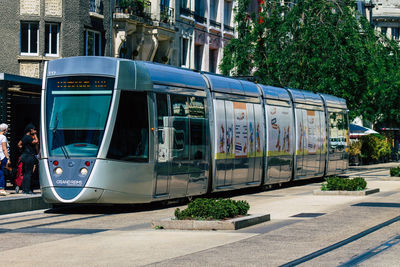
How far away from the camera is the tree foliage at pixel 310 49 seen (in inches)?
1543

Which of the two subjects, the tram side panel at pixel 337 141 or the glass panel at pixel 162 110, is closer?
the glass panel at pixel 162 110

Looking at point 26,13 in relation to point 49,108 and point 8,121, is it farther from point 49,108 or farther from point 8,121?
point 49,108

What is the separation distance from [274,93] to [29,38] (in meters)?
12.0

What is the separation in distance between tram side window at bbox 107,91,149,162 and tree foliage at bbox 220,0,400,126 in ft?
72.8

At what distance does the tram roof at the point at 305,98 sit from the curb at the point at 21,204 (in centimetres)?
1143

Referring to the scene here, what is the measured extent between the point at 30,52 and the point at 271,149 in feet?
41.2

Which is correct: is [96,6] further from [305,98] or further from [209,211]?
[209,211]

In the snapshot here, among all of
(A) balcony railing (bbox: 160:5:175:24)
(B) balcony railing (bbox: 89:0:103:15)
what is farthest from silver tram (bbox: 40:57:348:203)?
(A) balcony railing (bbox: 160:5:175:24)

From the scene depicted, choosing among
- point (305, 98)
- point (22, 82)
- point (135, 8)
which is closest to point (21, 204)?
point (22, 82)

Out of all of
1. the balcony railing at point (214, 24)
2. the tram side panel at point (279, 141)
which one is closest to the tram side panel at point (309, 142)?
the tram side panel at point (279, 141)

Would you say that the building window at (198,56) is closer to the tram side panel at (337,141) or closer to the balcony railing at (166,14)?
the balcony railing at (166,14)

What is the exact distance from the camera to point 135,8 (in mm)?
38312

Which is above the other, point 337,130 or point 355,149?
point 337,130

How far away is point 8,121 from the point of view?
23.1m
